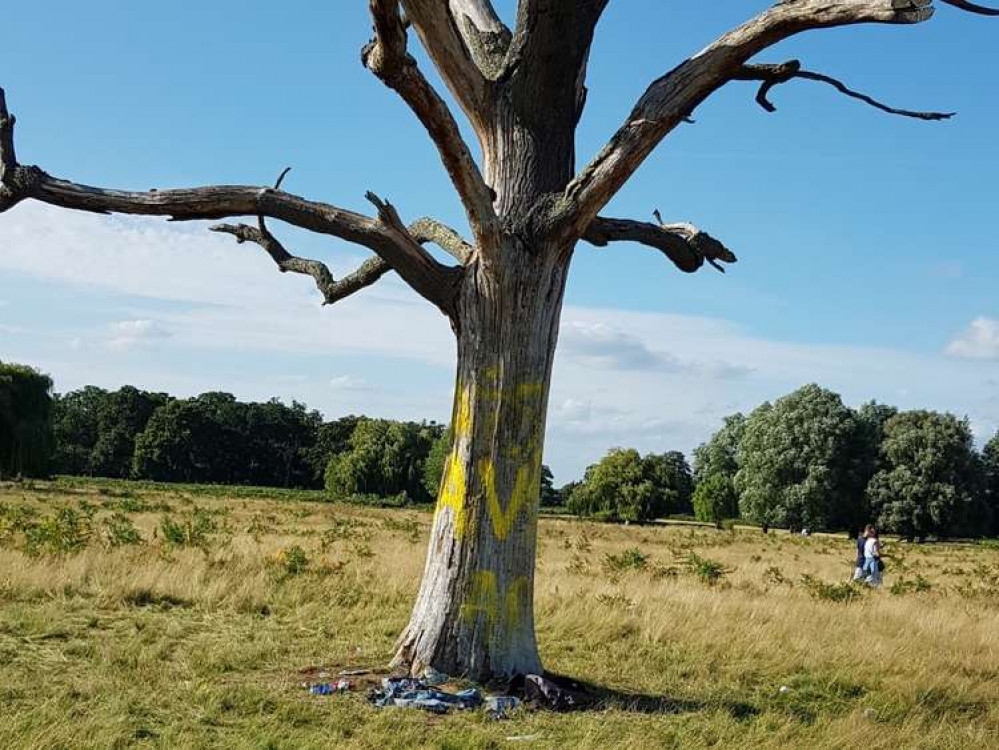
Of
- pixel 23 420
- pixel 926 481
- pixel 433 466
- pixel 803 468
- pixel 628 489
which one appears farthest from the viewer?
pixel 433 466

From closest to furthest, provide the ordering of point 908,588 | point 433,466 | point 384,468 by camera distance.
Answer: point 908,588 < point 433,466 < point 384,468

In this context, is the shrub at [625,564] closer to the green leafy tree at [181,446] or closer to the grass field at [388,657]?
the grass field at [388,657]

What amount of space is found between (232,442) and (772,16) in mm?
95918

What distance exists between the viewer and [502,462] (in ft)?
25.6

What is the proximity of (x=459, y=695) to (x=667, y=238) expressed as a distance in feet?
14.5

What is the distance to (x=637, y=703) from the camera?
785 centimetres

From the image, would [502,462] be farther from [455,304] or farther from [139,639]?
[139,639]

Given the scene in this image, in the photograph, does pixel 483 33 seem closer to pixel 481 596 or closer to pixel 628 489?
Result: pixel 481 596

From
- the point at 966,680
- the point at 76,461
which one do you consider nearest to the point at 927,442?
the point at 966,680

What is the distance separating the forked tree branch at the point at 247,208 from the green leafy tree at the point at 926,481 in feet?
191

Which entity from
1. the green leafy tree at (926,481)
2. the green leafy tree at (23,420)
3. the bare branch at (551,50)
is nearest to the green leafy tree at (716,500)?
the green leafy tree at (926,481)

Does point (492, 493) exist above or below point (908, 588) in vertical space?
above

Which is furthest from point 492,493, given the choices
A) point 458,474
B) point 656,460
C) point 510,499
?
point 656,460

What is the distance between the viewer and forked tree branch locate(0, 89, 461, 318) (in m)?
7.93
